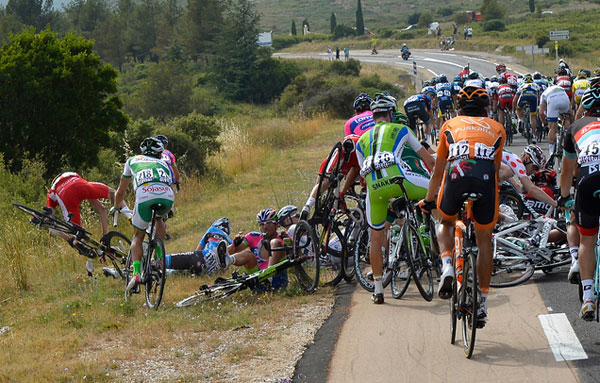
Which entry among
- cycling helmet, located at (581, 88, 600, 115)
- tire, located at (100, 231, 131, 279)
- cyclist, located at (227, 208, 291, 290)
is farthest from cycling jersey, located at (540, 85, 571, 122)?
cycling helmet, located at (581, 88, 600, 115)

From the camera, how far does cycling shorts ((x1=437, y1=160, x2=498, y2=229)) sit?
6688mm

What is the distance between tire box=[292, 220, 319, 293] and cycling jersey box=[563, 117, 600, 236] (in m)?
3.43

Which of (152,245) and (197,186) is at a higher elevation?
(152,245)

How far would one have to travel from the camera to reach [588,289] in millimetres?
6777

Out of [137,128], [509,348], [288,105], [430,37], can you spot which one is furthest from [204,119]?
[430,37]

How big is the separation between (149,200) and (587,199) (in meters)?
5.45

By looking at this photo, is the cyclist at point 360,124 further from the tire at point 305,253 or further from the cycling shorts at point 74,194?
the cycling shorts at point 74,194

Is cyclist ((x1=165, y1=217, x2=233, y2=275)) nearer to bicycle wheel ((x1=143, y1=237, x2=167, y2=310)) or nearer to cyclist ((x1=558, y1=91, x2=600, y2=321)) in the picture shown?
bicycle wheel ((x1=143, y1=237, x2=167, y2=310))

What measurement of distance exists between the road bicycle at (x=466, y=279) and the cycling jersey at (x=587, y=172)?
827 mm

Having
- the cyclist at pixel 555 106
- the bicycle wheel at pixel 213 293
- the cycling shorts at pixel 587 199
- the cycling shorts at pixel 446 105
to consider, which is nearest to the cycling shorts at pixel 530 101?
the cycling shorts at pixel 446 105

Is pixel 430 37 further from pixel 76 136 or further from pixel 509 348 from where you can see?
pixel 509 348

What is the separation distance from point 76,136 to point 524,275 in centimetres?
1749

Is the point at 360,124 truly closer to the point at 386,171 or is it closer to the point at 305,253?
the point at 305,253

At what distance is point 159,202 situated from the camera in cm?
1016
